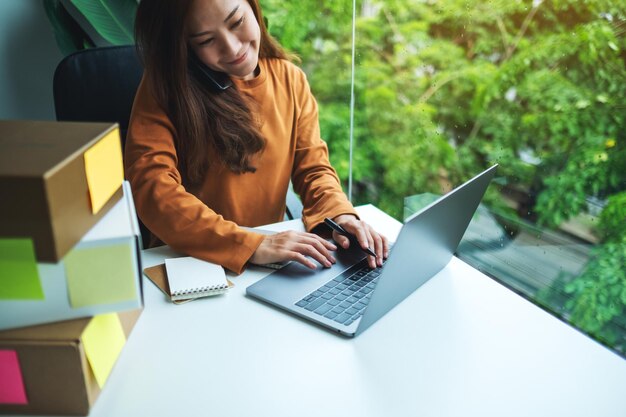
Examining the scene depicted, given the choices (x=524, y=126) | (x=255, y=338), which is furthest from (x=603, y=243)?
(x=255, y=338)

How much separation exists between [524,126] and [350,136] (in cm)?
104

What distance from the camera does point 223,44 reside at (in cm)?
122

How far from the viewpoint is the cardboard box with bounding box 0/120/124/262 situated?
0.59m

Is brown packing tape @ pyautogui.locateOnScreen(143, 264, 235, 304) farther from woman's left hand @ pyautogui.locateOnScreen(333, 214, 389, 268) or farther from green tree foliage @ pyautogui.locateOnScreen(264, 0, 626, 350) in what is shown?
green tree foliage @ pyautogui.locateOnScreen(264, 0, 626, 350)

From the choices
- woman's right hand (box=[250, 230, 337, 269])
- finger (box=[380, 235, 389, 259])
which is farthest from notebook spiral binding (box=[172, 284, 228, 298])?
finger (box=[380, 235, 389, 259])

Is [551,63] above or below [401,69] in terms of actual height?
above

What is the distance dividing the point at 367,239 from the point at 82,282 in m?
0.61

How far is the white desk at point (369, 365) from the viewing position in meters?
0.73

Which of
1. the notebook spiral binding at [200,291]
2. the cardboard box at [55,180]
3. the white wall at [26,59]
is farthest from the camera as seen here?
the white wall at [26,59]

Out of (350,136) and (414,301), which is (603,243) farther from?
(350,136)

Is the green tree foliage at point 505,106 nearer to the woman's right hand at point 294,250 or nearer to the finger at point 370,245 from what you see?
the finger at point 370,245

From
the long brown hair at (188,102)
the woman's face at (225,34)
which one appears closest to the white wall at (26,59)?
the long brown hair at (188,102)

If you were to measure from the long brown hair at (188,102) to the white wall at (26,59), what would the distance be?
0.89 metres

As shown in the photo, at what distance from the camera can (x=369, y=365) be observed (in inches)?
31.7
